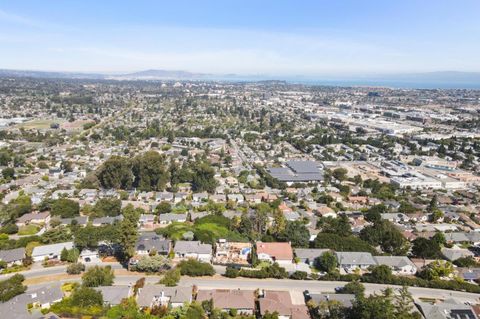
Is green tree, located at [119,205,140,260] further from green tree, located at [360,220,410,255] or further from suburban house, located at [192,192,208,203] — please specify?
green tree, located at [360,220,410,255]

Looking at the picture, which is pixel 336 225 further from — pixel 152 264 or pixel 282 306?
pixel 152 264

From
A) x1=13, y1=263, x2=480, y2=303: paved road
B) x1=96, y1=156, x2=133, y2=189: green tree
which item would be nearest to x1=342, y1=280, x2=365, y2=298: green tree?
x1=13, y1=263, x2=480, y2=303: paved road

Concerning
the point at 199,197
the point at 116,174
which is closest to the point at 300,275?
the point at 199,197

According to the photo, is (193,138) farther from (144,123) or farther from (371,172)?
(371,172)

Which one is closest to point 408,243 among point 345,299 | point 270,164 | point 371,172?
point 345,299

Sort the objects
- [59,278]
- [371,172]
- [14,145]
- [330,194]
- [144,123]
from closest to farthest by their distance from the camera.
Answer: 1. [59,278]
2. [330,194]
3. [371,172]
4. [14,145]
5. [144,123]

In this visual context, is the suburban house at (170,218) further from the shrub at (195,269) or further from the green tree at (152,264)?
the shrub at (195,269)
